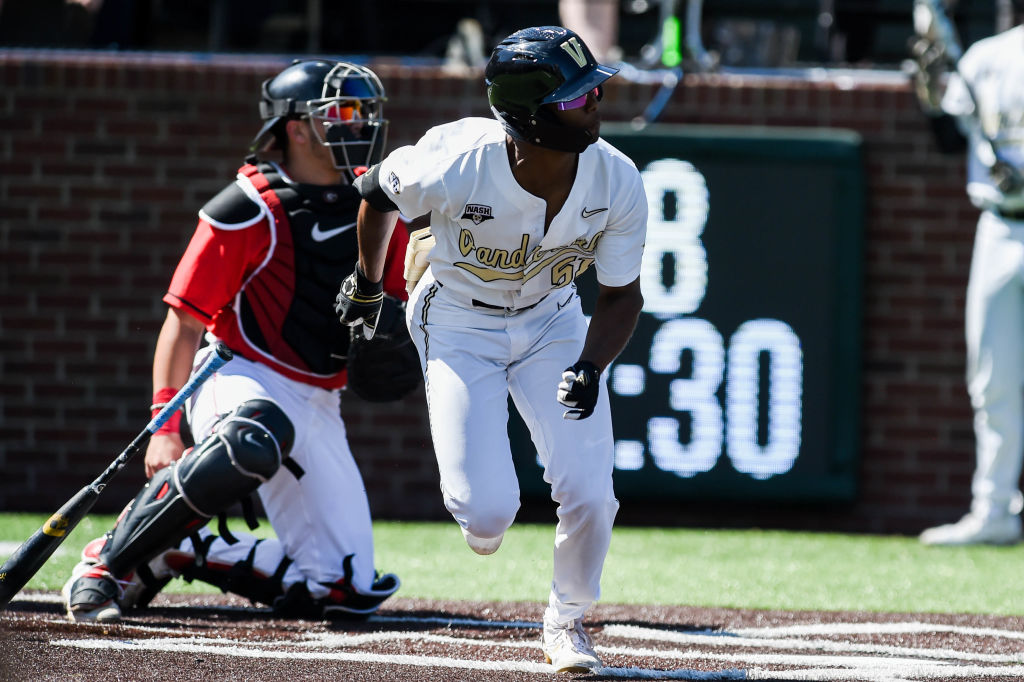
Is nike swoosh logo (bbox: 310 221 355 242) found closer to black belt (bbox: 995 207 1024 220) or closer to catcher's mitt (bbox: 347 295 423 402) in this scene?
catcher's mitt (bbox: 347 295 423 402)

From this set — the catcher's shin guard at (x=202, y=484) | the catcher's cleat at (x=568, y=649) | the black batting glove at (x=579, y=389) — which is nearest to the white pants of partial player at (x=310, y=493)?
the catcher's shin guard at (x=202, y=484)

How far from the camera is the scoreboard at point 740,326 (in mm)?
7645

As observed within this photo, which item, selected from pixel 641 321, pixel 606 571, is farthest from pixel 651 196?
pixel 606 571

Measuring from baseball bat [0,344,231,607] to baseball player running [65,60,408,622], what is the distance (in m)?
0.16

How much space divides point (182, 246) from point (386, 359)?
3306mm

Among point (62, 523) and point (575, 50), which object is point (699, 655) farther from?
point (62, 523)

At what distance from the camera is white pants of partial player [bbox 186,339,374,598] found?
16.5 ft

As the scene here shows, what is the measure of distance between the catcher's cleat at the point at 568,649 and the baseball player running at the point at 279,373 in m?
1.06

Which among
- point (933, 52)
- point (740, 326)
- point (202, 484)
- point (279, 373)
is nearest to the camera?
point (202, 484)

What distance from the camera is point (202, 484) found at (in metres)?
4.57

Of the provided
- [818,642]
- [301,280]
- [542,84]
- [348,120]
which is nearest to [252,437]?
[301,280]

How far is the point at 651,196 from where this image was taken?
769 centimetres

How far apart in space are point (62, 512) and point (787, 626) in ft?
7.57

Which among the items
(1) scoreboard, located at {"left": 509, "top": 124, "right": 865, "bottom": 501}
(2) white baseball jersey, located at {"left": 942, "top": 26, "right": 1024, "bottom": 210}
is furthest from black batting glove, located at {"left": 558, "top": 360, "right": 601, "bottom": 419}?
(2) white baseball jersey, located at {"left": 942, "top": 26, "right": 1024, "bottom": 210}
